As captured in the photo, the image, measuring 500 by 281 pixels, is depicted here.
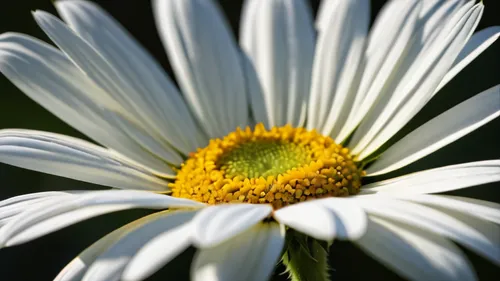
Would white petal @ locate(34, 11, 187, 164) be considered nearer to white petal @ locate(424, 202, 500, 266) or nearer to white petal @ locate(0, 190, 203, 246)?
white petal @ locate(0, 190, 203, 246)

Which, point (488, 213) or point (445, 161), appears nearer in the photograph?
point (488, 213)

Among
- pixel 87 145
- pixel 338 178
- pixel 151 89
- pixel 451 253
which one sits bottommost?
pixel 451 253

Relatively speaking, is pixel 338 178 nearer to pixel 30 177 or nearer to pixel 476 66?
pixel 476 66

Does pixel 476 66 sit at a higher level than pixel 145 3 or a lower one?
lower

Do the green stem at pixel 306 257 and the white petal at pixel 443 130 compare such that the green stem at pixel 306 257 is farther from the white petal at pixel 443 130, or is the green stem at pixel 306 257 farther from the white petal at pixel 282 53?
the white petal at pixel 282 53

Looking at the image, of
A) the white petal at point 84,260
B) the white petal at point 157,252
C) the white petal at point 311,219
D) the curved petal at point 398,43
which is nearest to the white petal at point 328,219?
the white petal at point 311,219

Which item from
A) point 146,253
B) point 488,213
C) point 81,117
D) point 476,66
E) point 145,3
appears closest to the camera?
point 146,253

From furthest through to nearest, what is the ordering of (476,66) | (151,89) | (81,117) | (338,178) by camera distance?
(476,66) → (151,89) → (81,117) → (338,178)

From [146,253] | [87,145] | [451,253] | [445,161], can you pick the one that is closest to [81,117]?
[87,145]
